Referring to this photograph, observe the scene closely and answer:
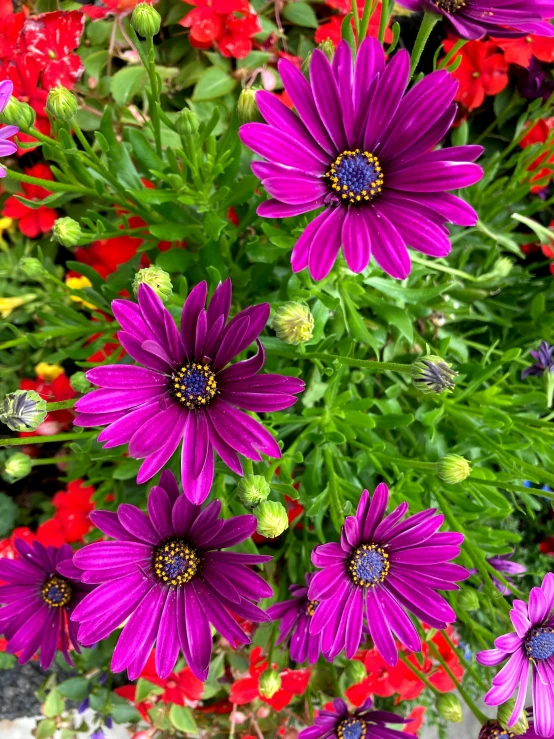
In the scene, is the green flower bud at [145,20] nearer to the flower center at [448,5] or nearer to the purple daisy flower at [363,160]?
the purple daisy flower at [363,160]

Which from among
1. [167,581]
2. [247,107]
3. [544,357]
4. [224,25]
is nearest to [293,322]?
[247,107]

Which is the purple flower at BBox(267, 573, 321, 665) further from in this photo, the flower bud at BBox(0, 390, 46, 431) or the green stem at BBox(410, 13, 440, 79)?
the green stem at BBox(410, 13, 440, 79)

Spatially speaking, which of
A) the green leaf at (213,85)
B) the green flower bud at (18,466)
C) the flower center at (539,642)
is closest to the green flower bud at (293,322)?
the green flower bud at (18,466)

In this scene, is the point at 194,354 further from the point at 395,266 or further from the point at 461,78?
the point at 461,78

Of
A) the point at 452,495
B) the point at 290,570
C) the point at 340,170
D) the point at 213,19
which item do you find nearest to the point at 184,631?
the point at 290,570

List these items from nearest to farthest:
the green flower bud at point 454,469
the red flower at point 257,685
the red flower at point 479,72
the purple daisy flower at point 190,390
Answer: the purple daisy flower at point 190,390
the green flower bud at point 454,469
the red flower at point 257,685
the red flower at point 479,72

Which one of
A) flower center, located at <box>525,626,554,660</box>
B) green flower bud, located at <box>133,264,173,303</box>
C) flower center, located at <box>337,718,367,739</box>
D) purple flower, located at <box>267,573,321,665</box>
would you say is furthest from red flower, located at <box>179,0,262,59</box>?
flower center, located at <box>337,718,367,739</box>
